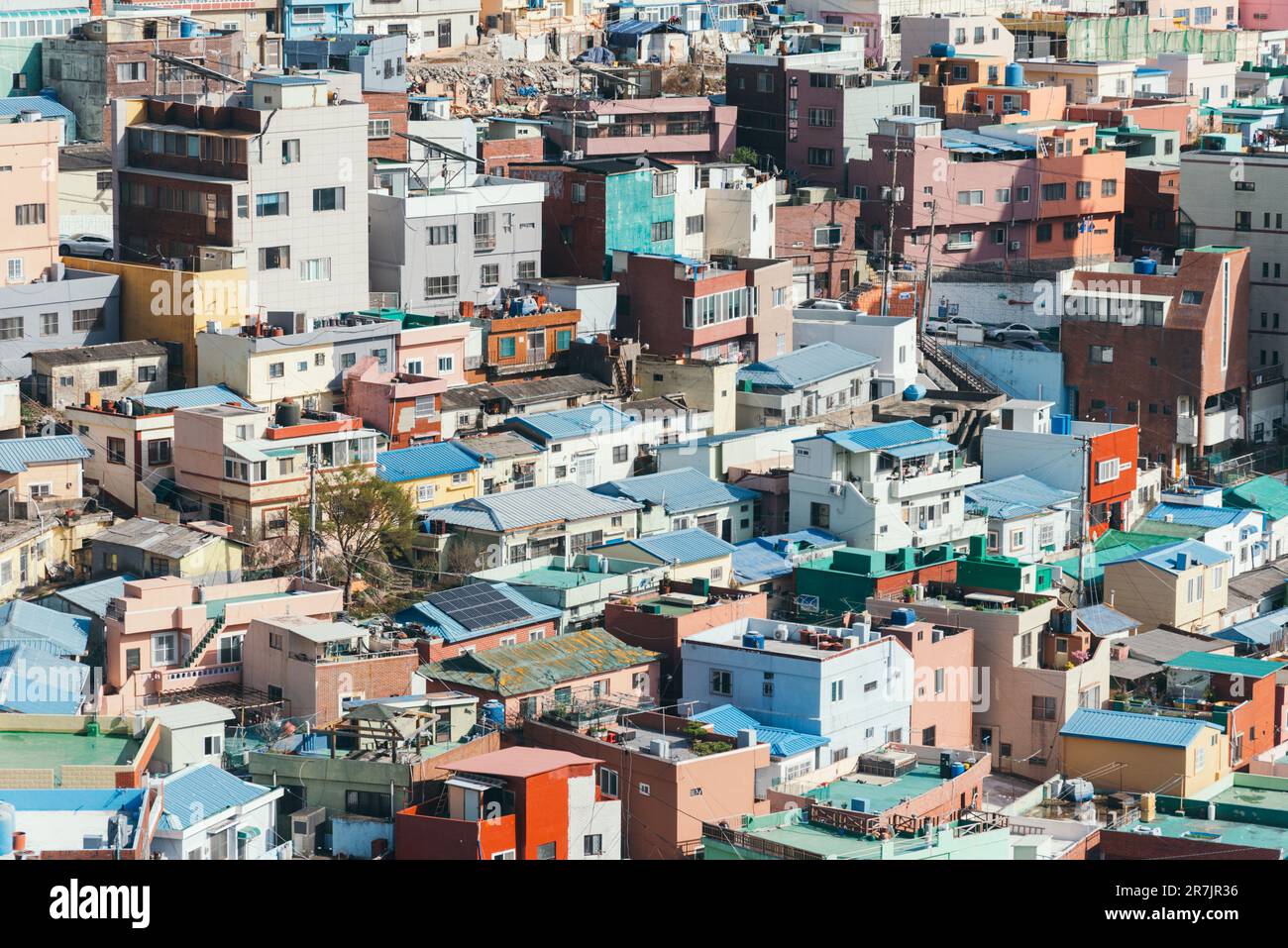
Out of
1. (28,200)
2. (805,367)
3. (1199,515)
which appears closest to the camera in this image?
(28,200)

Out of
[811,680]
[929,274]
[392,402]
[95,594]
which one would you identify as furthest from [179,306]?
[929,274]

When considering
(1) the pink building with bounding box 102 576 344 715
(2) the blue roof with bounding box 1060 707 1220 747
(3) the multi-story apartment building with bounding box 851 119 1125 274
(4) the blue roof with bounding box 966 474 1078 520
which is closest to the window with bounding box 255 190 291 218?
(1) the pink building with bounding box 102 576 344 715

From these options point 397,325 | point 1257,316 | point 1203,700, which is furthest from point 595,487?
point 1257,316

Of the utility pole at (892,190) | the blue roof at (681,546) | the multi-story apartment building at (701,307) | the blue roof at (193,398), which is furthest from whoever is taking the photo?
the utility pole at (892,190)

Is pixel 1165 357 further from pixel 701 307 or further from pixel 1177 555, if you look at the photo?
pixel 701 307

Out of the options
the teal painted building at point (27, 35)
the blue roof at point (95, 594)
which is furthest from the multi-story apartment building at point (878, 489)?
the teal painted building at point (27, 35)

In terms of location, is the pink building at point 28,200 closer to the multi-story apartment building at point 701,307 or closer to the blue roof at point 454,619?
the multi-story apartment building at point 701,307
